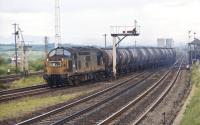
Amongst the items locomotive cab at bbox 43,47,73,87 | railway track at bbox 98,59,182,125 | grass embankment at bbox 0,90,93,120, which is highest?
locomotive cab at bbox 43,47,73,87

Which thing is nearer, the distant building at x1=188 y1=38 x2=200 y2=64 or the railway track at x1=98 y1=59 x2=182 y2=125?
the railway track at x1=98 y1=59 x2=182 y2=125

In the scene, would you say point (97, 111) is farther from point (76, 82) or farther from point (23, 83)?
point (23, 83)

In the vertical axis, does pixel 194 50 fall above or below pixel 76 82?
above

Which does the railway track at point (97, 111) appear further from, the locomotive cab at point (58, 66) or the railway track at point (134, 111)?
the locomotive cab at point (58, 66)

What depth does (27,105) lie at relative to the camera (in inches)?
1022

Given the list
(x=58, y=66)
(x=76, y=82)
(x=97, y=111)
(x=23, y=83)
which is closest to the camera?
(x=97, y=111)

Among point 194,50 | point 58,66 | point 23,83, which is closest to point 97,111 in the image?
point 58,66

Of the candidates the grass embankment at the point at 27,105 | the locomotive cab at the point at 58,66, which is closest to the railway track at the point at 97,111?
the grass embankment at the point at 27,105

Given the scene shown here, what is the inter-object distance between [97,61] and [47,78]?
28.7ft

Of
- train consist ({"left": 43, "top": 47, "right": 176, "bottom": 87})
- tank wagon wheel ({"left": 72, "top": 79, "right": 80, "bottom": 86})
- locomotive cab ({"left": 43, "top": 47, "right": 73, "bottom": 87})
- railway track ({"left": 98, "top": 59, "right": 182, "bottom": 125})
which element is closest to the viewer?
railway track ({"left": 98, "top": 59, "right": 182, "bottom": 125})

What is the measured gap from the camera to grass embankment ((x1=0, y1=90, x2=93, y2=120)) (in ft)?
75.6

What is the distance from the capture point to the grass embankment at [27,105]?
907 inches

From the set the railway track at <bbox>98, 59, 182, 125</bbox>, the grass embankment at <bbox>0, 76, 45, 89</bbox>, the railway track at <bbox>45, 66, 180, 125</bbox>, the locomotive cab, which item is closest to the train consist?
the locomotive cab

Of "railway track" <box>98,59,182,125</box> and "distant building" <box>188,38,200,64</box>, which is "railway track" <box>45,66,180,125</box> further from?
"distant building" <box>188,38,200,64</box>
